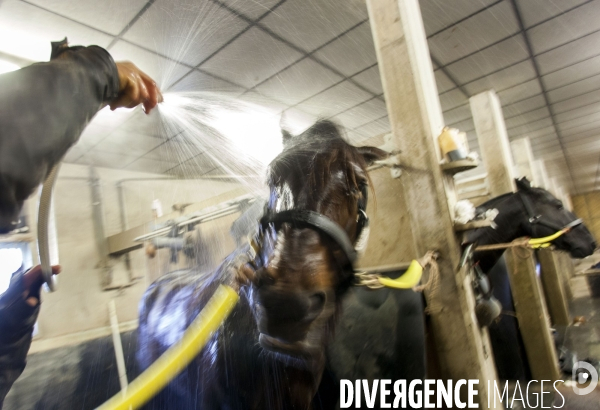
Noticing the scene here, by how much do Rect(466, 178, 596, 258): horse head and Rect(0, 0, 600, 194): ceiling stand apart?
129 cm

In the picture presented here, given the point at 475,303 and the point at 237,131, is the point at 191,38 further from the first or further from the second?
the point at 475,303

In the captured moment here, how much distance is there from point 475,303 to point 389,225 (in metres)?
0.53

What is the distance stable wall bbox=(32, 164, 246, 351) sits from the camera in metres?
1.91

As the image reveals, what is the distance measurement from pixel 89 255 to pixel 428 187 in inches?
95.0

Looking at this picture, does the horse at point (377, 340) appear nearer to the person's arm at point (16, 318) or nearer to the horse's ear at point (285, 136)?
the horse's ear at point (285, 136)

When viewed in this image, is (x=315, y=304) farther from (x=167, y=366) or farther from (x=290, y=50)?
(x=290, y=50)

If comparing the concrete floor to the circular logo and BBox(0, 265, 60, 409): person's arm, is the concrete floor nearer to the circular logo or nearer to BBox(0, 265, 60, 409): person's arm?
the circular logo

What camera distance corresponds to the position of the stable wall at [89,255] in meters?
1.91

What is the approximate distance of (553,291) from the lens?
4.82m

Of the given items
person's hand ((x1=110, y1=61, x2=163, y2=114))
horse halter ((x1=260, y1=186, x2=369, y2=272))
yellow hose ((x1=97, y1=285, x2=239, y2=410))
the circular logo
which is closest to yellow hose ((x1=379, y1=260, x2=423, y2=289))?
horse halter ((x1=260, y1=186, x2=369, y2=272))

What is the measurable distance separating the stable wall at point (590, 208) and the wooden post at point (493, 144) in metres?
17.4

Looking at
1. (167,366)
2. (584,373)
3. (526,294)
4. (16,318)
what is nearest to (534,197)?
(526,294)

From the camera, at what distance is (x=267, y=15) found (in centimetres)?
232

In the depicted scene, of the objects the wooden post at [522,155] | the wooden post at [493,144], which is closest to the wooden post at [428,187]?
the wooden post at [493,144]
